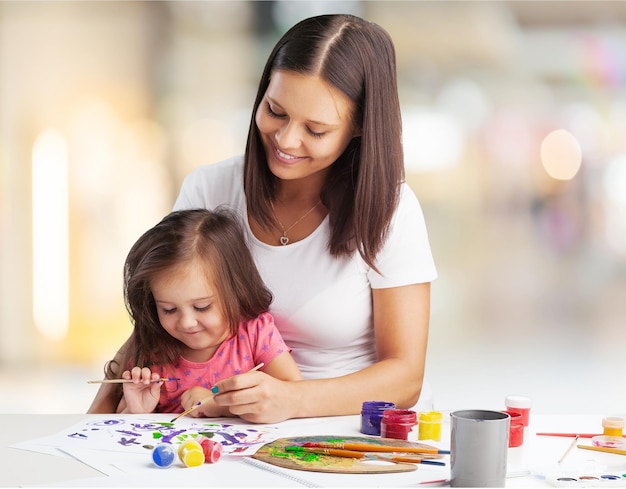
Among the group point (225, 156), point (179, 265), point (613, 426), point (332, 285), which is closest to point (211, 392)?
point (179, 265)

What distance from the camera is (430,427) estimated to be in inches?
60.6

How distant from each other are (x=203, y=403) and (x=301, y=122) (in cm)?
60

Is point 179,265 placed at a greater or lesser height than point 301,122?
lesser

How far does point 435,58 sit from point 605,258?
11.1 feet

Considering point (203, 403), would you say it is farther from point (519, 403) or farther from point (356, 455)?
point (519, 403)

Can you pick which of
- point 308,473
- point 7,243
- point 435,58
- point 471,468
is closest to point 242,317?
point 308,473

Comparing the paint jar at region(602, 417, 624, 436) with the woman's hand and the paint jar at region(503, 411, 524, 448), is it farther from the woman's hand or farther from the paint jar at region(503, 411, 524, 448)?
the woman's hand

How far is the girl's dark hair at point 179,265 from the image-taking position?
6.06ft

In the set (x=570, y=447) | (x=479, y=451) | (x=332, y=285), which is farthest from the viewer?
(x=332, y=285)

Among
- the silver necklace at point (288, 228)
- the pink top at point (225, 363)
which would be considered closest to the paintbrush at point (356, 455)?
the pink top at point (225, 363)

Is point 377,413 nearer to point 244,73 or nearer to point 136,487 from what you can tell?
point 136,487

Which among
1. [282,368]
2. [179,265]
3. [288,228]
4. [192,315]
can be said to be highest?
[288,228]

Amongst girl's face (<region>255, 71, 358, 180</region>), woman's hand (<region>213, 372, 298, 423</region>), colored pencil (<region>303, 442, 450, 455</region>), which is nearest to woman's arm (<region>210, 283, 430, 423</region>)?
woman's hand (<region>213, 372, 298, 423</region>)

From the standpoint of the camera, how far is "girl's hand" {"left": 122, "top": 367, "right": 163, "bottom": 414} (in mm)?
1799
